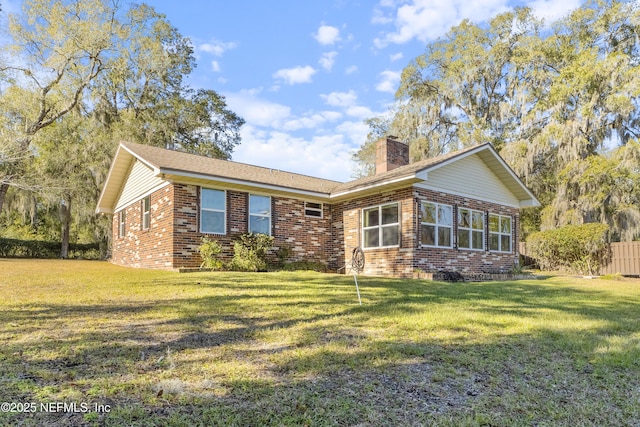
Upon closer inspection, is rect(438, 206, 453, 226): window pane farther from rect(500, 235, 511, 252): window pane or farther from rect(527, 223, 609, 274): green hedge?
rect(527, 223, 609, 274): green hedge

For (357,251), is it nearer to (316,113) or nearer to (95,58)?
(316,113)

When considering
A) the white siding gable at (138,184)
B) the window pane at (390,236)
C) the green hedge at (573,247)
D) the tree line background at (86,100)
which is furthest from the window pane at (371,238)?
the tree line background at (86,100)

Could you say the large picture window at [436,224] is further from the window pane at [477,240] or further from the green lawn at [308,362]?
the green lawn at [308,362]

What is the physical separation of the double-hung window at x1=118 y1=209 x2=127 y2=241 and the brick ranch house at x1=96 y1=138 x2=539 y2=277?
36.0 inches

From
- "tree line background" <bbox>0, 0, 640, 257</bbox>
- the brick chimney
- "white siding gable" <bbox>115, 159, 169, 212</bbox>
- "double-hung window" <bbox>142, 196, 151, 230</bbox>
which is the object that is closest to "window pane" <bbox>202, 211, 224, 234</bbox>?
"white siding gable" <bbox>115, 159, 169, 212</bbox>

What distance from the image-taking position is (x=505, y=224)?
15461mm

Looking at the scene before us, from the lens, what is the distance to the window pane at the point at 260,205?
512 inches

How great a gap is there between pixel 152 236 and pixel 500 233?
479 inches

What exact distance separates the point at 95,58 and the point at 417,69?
1850 centimetres

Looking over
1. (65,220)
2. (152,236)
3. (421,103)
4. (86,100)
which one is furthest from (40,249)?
(421,103)

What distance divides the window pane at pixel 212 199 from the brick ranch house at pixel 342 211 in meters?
0.03

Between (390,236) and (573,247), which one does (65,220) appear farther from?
(573,247)

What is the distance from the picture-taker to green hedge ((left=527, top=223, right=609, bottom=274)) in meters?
15.9

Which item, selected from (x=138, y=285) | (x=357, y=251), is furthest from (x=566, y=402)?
(x=138, y=285)
